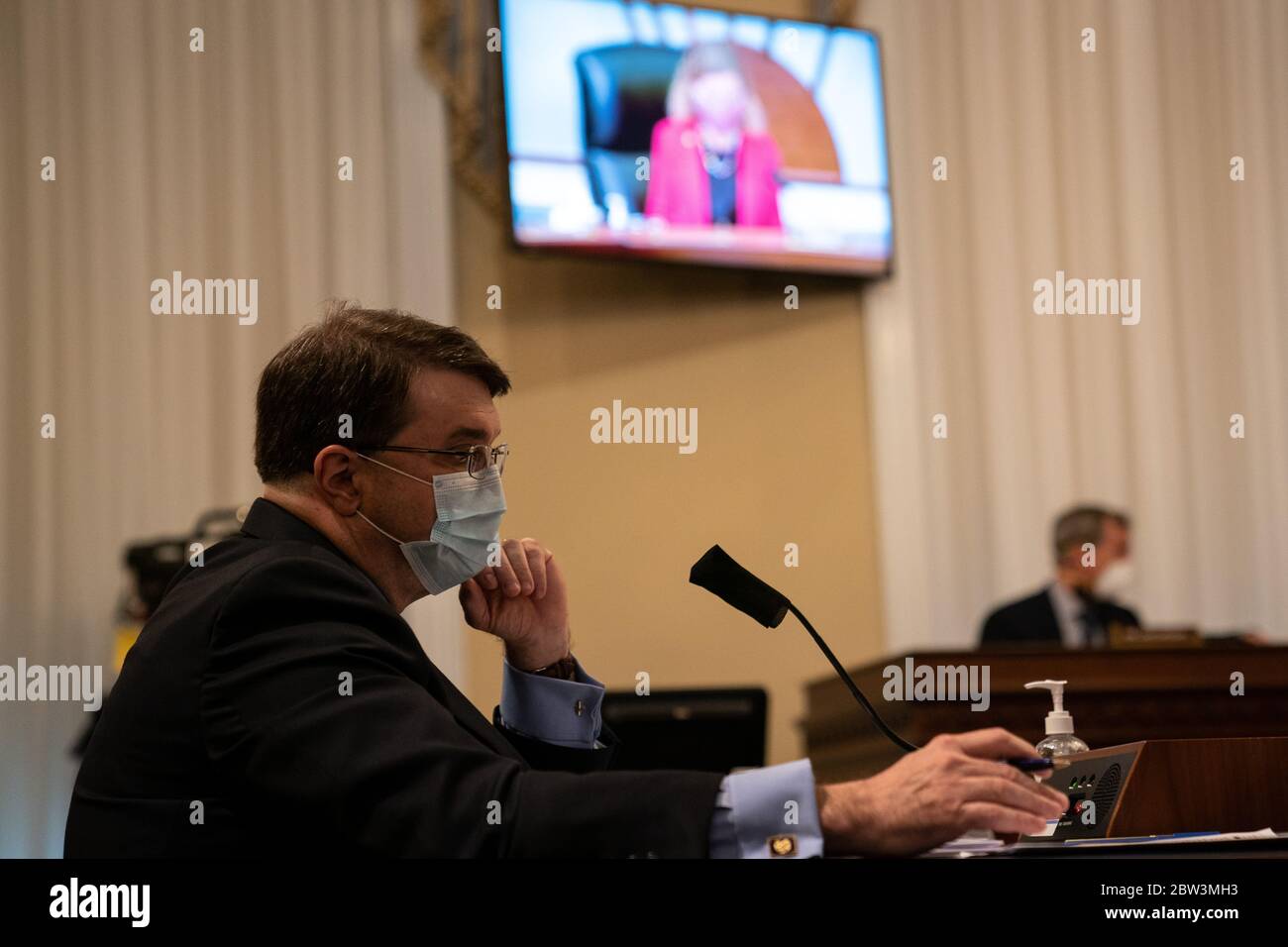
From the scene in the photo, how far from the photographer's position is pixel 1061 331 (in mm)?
6363

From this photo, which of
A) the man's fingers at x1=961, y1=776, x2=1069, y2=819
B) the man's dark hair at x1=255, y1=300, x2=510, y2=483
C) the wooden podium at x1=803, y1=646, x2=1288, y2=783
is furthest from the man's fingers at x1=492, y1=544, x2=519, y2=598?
the wooden podium at x1=803, y1=646, x2=1288, y2=783

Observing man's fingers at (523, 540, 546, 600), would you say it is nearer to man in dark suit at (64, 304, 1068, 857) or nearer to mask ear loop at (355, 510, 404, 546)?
man in dark suit at (64, 304, 1068, 857)

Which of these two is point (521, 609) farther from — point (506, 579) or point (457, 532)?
point (457, 532)

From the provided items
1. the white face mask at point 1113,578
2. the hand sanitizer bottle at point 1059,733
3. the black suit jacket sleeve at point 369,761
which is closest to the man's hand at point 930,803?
the black suit jacket sleeve at point 369,761

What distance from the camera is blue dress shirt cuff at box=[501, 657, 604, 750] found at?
2115mm

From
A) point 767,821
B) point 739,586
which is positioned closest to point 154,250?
point 739,586

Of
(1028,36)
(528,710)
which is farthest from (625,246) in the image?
(528,710)

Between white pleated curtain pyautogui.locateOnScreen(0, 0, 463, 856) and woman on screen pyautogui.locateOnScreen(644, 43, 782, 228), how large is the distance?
3.08 feet

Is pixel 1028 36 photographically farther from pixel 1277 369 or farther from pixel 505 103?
pixel 505 103

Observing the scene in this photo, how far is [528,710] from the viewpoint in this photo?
2131 mm

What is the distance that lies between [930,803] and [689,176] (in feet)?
15.8

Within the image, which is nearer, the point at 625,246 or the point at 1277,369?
the point at 625,246

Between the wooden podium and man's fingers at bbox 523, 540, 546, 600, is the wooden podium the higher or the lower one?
A: the lower one
